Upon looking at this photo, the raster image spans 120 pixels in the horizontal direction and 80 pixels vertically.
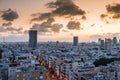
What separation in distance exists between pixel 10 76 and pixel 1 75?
185 cm

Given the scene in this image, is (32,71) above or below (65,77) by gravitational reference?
above

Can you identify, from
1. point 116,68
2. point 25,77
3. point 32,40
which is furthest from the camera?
point 32,40

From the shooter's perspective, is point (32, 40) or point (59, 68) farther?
point (32, 40)

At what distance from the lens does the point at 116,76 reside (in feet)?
86.1

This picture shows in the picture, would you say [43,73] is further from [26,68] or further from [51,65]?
[51,65]

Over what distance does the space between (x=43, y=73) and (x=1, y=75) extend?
521cm

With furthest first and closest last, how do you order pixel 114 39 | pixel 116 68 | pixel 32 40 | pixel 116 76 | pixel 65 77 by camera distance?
→ pixel 114 39, pixel 32 40, pixel 65 77, pixel 116 68, pixel 116 76

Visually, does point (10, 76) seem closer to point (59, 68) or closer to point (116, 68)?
point (116, 68)

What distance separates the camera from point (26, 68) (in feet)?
76.3

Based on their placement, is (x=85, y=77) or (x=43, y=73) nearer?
(x=43, y=73)

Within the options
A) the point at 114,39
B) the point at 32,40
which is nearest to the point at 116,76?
the point at 32,40

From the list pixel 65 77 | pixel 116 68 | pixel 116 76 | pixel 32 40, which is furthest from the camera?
pixel 32 40

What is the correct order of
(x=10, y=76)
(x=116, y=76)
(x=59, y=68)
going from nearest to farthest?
(x=10, y=76) < (x=116, y=76) < (x=59, y=68)

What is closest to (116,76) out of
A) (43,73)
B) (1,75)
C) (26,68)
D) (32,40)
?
(43,73)
